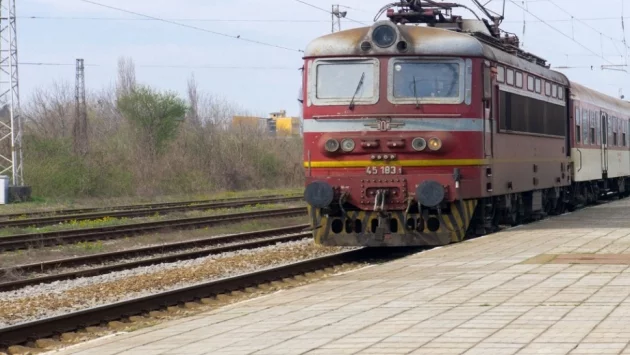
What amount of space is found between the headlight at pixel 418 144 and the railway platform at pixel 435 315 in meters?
2.51

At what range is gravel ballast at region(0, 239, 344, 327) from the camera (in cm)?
1199

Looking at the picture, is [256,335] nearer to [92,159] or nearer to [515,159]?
[515,159]

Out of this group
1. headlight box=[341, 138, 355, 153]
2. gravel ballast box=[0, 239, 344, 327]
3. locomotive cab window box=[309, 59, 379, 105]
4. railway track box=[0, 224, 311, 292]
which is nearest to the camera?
gravel ballast box=[0, 239, 344, 327]

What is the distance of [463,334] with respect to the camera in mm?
7793

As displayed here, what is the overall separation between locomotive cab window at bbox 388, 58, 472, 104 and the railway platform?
10.3 ft

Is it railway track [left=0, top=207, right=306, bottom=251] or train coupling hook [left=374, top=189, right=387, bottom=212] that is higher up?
train coupling hook [left=374, top=189, right=387, bottom=212]

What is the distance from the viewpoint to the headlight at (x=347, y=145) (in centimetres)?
1591

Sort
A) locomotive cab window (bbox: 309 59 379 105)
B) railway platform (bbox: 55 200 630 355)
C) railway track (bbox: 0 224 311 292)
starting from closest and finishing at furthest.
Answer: railway platform (bbox: 55 200 630 355), railway track (bbox: 0 224 311 292), locomotive cab window (bbox: 309 59 379 105)

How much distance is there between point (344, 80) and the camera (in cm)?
1614

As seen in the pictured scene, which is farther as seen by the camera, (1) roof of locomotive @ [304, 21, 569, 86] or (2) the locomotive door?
(2) the locomotive door

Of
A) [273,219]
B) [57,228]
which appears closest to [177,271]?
[57,228]

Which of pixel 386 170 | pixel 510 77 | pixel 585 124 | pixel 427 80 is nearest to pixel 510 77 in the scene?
pixel 510 77

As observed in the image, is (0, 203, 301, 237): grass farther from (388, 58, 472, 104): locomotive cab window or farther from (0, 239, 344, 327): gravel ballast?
(388, 58, 472, 104): locomotive cab window

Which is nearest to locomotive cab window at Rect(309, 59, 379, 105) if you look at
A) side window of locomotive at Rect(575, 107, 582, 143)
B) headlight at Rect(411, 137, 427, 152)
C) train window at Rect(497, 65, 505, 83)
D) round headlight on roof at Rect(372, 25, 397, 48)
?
round headlight on roof at Rect(372, 25, 397, 48)
